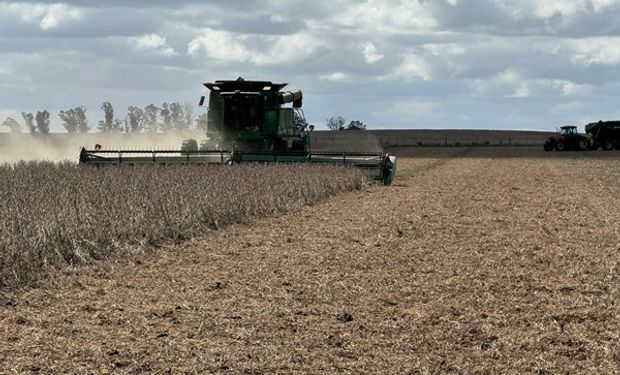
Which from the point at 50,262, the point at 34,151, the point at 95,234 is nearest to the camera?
the point at 50,262

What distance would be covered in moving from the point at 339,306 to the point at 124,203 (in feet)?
18.8

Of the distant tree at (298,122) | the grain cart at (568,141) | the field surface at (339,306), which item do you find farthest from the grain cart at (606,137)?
the field surface at (339,306)

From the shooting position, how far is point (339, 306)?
7.64 meters

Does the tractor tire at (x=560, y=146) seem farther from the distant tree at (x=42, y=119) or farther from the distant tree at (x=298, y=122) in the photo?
the distant tree at (x=42, y=119)

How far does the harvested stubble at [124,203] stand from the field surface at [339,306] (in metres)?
0.47

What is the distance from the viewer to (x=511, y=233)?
1252 cm

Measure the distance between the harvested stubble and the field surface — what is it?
47cm

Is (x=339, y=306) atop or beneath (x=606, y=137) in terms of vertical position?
beneath

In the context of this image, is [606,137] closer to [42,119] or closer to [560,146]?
[560,146]

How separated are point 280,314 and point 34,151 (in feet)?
133

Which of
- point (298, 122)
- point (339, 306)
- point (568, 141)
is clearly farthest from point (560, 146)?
point (339, 306)

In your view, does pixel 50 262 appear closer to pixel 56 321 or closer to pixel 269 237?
pixel 56 321

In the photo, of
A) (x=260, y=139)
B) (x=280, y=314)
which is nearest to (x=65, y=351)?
(x=280, y=314)

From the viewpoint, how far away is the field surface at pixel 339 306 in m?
6.04
